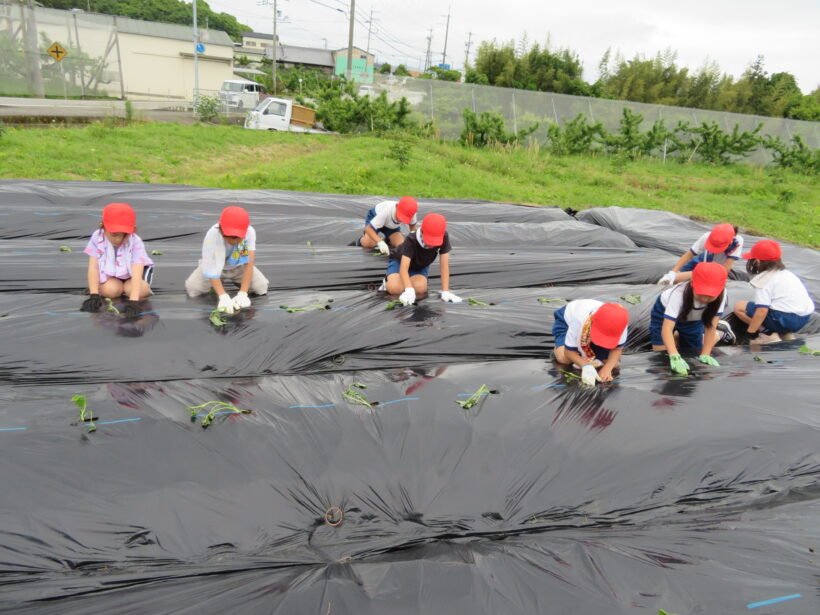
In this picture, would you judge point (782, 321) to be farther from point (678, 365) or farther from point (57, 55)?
point (57, 55)

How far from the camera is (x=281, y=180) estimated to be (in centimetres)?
887

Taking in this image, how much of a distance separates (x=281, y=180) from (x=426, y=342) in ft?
20.2

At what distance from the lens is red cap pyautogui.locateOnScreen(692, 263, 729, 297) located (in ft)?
11.2

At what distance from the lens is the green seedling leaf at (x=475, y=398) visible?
9.18ft

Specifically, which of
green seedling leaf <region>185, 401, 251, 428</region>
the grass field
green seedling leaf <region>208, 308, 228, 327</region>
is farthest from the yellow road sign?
green seedling leaf <region>185, 401, 251, 428</region>

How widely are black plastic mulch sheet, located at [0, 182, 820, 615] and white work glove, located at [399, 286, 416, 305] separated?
0.14 meters

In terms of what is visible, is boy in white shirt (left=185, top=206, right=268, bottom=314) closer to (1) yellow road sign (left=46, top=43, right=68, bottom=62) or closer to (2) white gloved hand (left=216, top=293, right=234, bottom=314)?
(2) white gloved hand (left=216, top=293, right=234, bottom=314)

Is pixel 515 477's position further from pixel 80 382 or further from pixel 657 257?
pixel 657 257

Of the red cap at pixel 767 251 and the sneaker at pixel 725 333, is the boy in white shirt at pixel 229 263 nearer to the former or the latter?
the sneaker at pixel 725 333

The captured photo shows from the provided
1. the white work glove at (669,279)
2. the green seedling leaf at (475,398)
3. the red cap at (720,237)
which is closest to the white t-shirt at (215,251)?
the green seedling leaf at (475,398)

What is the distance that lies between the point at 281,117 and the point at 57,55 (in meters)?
7.09

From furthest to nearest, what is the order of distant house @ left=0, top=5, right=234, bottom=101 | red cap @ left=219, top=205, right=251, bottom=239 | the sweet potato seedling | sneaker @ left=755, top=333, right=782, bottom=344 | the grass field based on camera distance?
1. distant house @ left=0, top=5, right=234, bottom=101
2. the grass field
3. sneaker @ left=755, top=333, right=782, bottom=344
4. red cap @ left=219, top=205, right=251, bottom=239
5. the sweet potato seedling

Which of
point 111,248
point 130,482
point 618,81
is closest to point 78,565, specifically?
point 130,482

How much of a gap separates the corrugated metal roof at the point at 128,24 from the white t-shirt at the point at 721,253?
2501 centimetres
